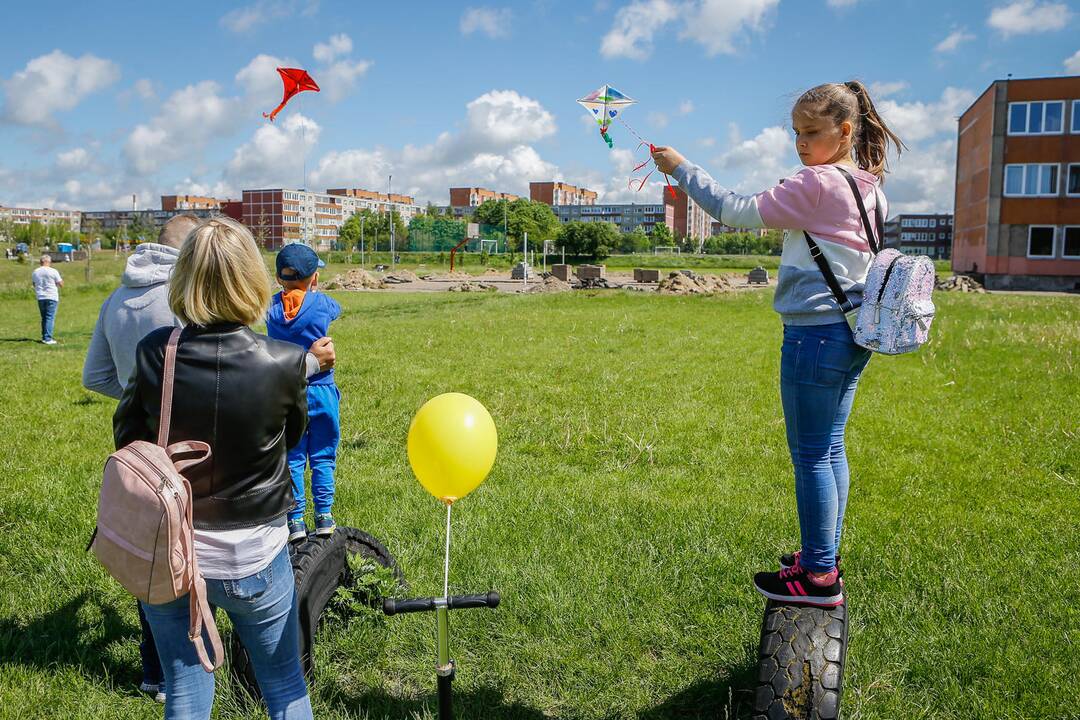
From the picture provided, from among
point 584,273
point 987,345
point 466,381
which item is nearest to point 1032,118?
point 584,273

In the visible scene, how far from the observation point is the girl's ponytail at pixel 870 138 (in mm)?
3023

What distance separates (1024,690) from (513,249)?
9326 cm

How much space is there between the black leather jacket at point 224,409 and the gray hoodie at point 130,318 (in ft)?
3.53

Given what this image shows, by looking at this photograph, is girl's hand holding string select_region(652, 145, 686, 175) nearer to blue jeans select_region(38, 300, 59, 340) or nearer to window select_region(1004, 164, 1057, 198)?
blue jeans select_region(38, 300, 59, 340)

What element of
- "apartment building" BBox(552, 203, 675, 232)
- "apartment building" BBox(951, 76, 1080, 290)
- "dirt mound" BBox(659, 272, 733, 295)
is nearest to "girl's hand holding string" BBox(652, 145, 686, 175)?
"dirt mound" BBox(659, 272, 733, 295)

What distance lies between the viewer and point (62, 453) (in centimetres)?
711

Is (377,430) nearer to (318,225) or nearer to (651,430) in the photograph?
(651,430)

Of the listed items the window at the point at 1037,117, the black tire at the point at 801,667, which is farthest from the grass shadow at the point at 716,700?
the window at the point at 1037,117

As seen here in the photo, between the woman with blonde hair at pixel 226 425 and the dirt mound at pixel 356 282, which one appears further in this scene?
the dirt mound at pixel 356 282

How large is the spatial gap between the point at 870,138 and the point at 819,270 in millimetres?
627

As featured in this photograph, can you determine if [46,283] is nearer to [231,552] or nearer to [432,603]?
[231,552]

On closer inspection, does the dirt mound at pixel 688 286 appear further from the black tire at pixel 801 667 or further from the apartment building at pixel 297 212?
the apartment building at pixel 297 212

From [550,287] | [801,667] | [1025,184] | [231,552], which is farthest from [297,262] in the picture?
[1025,184]

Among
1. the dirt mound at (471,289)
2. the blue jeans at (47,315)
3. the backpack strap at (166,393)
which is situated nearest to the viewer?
the backpack strap at (166,393)
